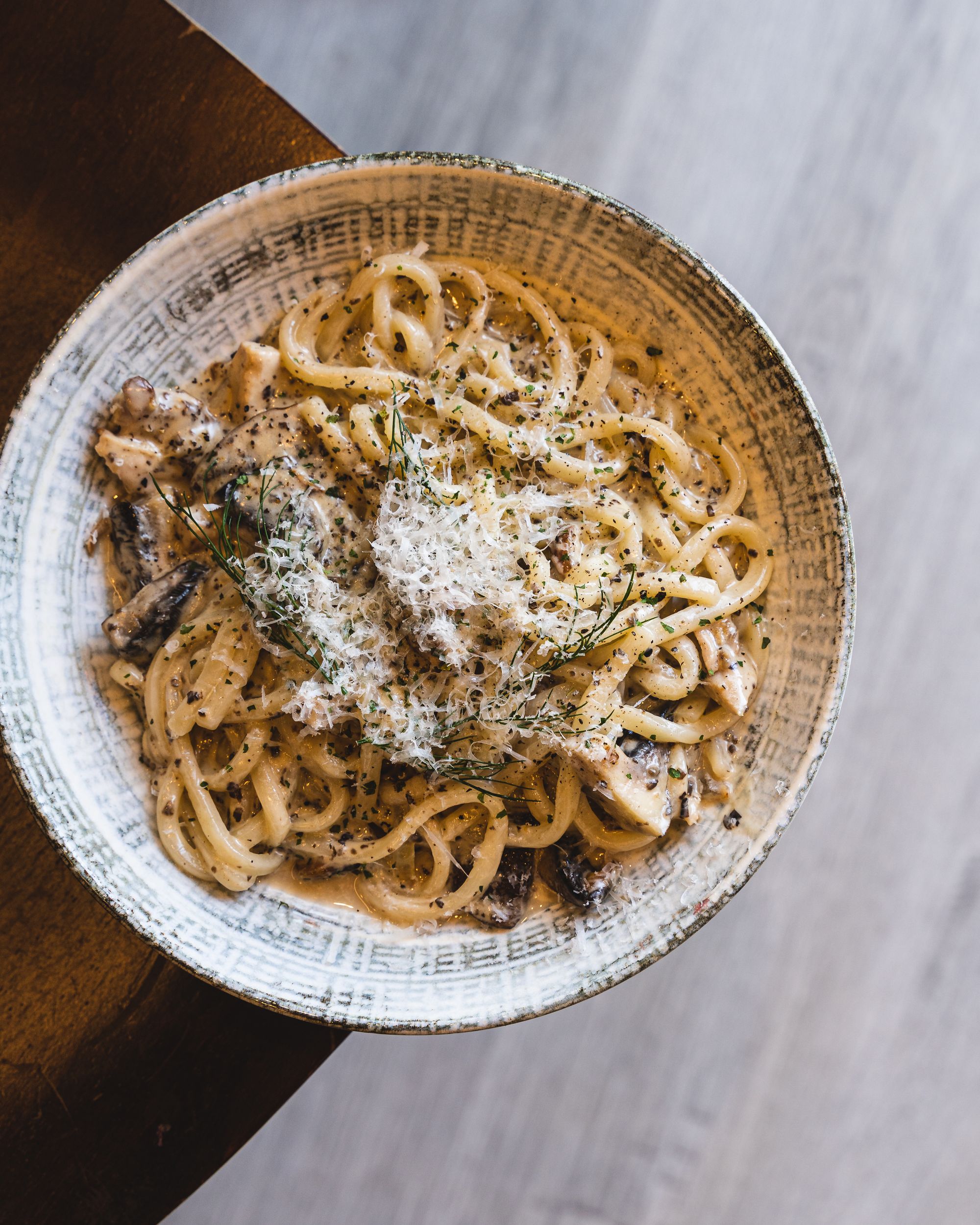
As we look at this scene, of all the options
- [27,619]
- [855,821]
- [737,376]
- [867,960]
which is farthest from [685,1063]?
[27,619]

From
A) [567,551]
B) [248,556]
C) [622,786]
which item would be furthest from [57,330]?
[622,786]

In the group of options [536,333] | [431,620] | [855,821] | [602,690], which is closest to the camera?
[431,620]

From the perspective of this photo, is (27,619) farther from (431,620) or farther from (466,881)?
(466,881)

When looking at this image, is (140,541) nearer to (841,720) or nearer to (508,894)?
(508,894)

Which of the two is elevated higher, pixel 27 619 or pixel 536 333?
pixel 536 333

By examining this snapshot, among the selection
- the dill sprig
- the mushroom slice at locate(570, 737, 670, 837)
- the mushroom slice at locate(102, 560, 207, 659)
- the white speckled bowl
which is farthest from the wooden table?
the mushroom slice at locate(570, 737, 670, 837)

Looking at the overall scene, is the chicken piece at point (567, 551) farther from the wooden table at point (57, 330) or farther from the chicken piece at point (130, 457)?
the wooden table at point (57, 330)

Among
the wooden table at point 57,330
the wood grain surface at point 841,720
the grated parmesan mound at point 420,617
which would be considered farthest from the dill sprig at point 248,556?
the wood grain surface at point 841,720
